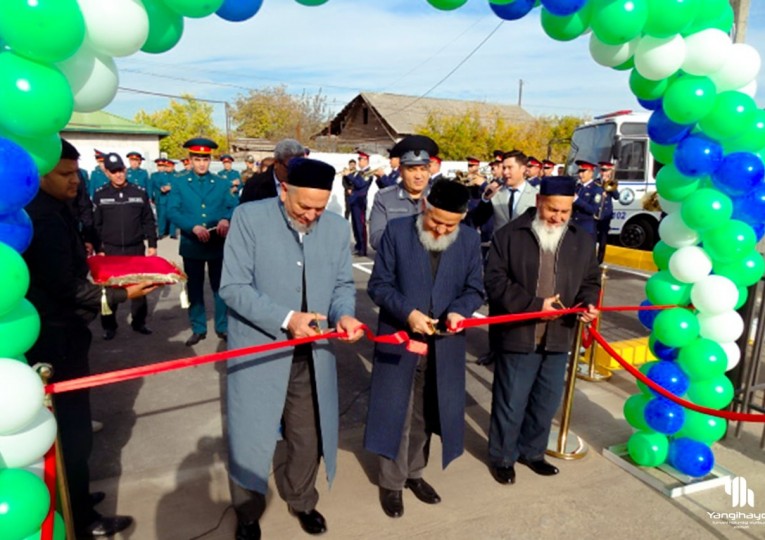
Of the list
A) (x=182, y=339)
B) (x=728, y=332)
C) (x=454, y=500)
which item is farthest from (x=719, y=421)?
(x=182, y=339)

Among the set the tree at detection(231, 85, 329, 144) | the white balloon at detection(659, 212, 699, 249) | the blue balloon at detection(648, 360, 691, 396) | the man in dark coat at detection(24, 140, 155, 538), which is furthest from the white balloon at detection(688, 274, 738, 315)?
the tree at detection(231, 85, 329, 144)

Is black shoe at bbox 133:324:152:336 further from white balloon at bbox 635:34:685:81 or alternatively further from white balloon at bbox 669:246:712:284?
white balloon at bbox 635:34:685:81

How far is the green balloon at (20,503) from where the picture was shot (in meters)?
1.55

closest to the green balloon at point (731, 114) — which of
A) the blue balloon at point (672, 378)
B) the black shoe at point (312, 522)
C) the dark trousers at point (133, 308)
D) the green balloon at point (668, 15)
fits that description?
the green balloon at point (668, 15)

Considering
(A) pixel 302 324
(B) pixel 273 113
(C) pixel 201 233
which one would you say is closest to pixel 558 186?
(A) pixel 302 324

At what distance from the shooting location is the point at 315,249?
2715 millimetres

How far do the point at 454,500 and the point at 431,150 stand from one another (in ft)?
7.88

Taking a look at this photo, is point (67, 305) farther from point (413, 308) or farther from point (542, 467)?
point (542, 467)

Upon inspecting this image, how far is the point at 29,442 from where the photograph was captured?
1673 mm

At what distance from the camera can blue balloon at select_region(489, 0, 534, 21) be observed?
2.79 metres

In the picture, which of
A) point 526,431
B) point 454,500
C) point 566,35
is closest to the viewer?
point 566,35

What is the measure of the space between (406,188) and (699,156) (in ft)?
6.28

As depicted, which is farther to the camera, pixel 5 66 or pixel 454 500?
pixel 454 500

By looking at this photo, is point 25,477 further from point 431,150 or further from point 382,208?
point 431,150
